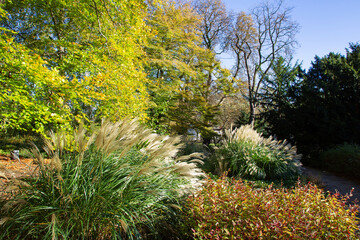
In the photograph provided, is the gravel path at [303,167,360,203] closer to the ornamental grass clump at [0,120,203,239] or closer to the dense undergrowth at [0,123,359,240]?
the dense undergrowth at [0,123,359,240]

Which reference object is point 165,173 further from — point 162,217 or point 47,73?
point 47,73

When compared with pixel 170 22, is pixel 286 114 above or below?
below

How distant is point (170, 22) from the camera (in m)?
12.3

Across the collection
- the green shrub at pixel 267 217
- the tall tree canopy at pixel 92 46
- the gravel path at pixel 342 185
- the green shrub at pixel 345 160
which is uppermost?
the tall tree canopy at pixel 92 46

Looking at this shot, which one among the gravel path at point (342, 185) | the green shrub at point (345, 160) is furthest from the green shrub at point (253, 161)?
the green shrub at point (345, 160)

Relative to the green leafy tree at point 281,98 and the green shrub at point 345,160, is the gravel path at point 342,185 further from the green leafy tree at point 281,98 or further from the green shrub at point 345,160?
the green leafy tree at point 281,98

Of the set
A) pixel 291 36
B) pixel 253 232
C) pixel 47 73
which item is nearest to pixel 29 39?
pixel 47 73

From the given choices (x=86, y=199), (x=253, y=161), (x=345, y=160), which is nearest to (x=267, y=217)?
(x=86, y=199)

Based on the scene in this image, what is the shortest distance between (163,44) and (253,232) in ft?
39.5

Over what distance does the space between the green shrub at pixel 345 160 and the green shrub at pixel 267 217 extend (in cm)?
679

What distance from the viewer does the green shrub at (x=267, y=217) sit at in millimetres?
1757

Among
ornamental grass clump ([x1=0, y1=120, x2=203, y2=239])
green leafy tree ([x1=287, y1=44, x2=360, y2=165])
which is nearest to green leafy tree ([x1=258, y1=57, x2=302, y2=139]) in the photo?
green leafy tree ([x1=287, y1=44, x2=360, y2=165])

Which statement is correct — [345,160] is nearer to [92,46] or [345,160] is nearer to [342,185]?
[342,185]

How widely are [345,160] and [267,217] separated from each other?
8135 mm
